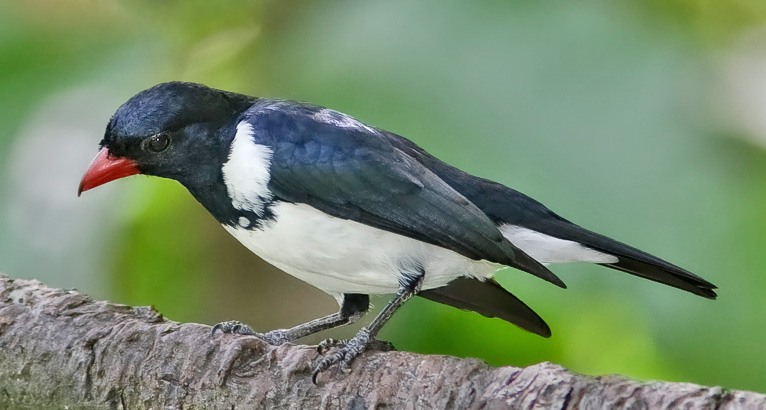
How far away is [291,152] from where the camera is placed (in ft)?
10.6

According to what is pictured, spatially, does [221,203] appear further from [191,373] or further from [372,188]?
[191,373]

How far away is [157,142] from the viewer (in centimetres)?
334

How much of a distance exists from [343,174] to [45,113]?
5.11ft

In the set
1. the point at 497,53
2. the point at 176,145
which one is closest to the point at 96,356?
the point at 176,145

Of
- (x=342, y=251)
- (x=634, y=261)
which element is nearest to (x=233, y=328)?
(x=342, y=251)

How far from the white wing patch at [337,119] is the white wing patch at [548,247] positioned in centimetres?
69

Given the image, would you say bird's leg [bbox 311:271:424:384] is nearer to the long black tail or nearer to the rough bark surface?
the rough bark surface

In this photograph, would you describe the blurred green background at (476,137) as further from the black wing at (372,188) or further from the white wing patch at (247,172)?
the white wing patch at (247,172)

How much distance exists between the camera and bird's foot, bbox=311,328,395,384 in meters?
2.81

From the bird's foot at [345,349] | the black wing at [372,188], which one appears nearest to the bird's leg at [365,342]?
the bird's foot at [345,349]

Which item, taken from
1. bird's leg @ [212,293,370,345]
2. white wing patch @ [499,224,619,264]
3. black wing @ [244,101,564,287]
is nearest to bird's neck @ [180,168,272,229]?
black wing @ [244,101,564,287]

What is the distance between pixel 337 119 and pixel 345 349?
2.90 ft

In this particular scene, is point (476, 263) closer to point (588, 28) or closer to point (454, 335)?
point (454, 335)

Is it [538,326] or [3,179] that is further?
[3,179]
